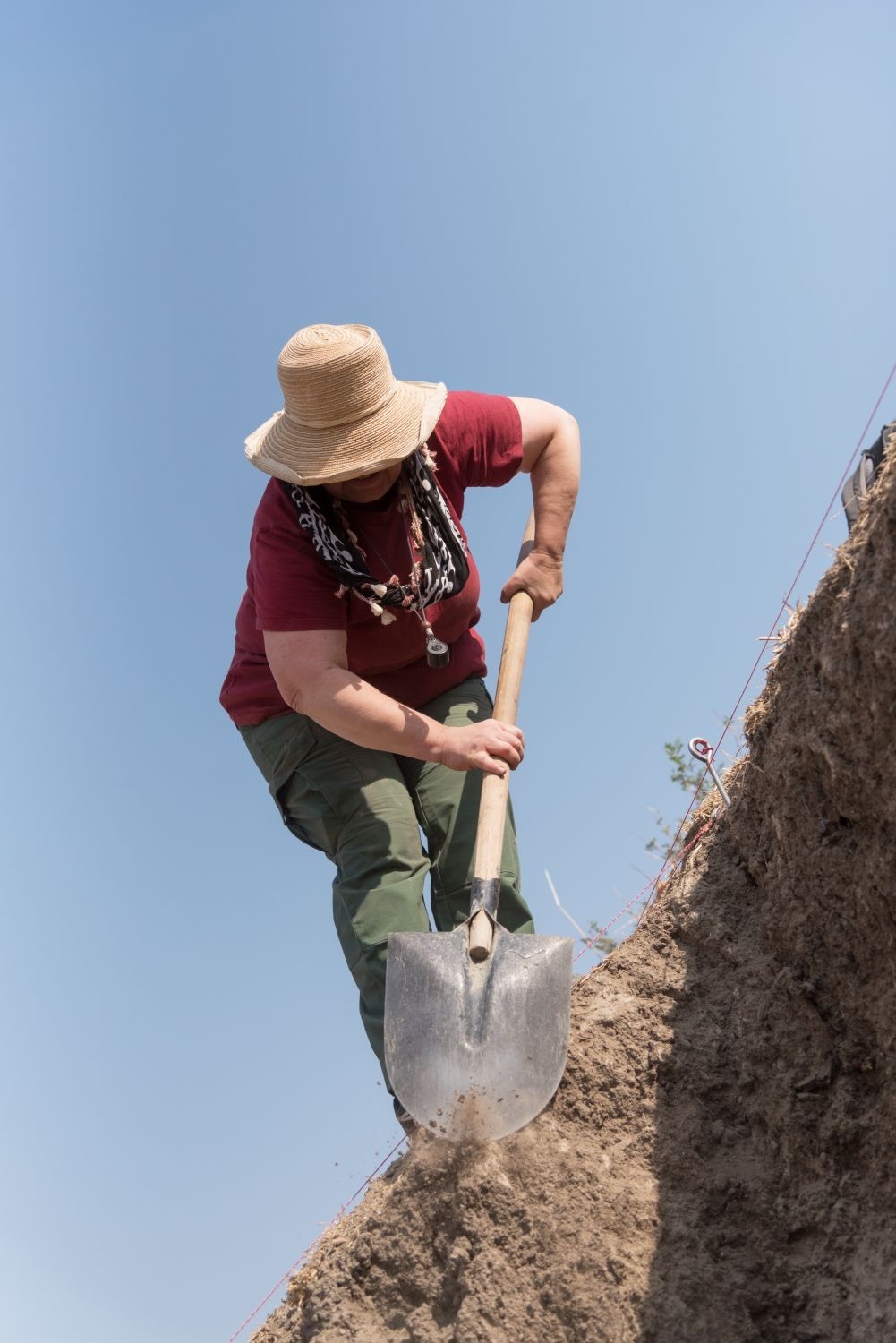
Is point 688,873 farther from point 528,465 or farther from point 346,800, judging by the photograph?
point 528,465

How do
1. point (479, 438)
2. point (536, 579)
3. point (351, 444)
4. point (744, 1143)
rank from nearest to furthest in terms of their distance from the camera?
point (744, 1143)
point (351, 444)
point (479, 438)
point (536, 579)

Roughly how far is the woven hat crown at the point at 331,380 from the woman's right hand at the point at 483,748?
0.93m

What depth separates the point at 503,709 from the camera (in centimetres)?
370

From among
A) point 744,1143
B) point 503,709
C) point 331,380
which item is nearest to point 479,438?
point 331,380

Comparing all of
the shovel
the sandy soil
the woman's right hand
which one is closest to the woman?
the woman's right hand

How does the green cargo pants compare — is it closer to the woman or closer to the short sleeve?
the woman

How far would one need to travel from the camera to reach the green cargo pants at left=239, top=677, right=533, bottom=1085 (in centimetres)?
354

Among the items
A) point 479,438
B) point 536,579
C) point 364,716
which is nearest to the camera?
point 364,716

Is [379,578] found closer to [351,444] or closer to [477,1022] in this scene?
[351,444]

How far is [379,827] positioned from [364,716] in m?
0.42

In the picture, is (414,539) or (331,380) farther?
(414,539)

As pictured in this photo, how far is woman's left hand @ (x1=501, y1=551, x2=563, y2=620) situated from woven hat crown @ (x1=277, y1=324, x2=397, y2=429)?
0.79 metres

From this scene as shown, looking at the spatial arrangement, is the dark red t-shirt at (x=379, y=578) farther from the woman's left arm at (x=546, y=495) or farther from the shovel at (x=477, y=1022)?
the shovel at (x=477, y=1022)

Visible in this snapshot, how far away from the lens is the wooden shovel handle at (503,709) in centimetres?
344
